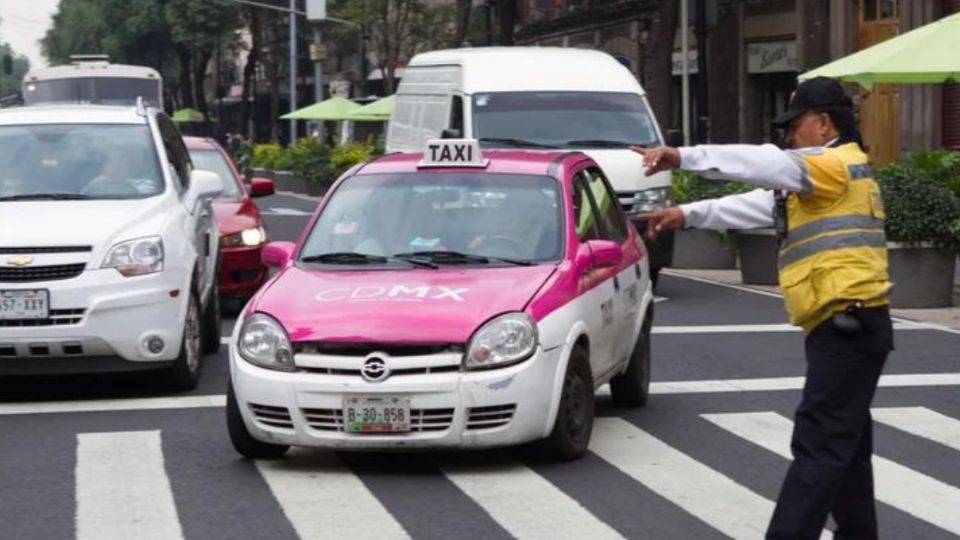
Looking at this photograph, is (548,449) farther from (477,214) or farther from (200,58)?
(200,58)

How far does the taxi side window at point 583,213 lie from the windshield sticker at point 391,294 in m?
1.10

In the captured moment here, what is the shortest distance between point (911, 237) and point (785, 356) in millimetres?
3825

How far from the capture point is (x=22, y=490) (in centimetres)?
937

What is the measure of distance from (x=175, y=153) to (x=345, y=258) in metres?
4.09

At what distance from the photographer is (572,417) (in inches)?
388

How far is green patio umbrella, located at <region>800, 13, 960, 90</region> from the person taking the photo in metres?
17.9

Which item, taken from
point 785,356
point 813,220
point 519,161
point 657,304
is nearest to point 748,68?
point 657,304

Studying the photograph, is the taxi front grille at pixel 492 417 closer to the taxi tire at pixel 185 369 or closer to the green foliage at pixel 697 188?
the taxi tire at pixel 185 369

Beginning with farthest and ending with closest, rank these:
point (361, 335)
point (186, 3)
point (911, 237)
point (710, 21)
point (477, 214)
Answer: point (186, 3)
point (710, 21)
point (911, 237)
point (477, 214)
point (361, 335)

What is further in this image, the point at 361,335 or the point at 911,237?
the point at 911,237

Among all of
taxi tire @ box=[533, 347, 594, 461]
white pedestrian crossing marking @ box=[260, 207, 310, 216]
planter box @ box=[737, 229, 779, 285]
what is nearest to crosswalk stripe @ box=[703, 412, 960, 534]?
taxi tire @ box=[533, 347, 594, 461]

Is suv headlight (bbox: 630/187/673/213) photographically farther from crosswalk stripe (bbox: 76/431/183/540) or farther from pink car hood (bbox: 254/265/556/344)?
pink car hood (bbox: 254/265/556/344)

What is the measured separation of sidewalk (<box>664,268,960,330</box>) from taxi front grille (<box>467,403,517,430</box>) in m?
7.68

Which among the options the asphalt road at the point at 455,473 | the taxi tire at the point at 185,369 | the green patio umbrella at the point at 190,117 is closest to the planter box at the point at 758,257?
the asphalt road at the point at 455,473
